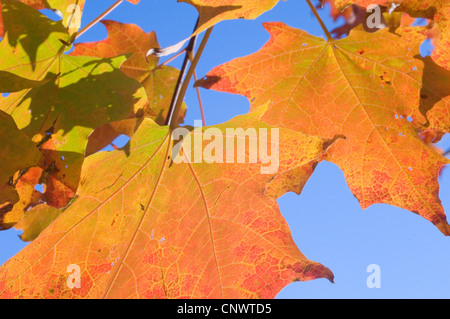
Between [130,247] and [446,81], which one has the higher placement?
[446,81]

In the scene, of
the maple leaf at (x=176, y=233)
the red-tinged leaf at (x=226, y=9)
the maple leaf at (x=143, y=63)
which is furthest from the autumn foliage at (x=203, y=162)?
the maple leaf at (x=143, y=63)

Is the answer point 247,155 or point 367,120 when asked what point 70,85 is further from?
point 367,120

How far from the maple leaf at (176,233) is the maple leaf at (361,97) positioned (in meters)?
0.13

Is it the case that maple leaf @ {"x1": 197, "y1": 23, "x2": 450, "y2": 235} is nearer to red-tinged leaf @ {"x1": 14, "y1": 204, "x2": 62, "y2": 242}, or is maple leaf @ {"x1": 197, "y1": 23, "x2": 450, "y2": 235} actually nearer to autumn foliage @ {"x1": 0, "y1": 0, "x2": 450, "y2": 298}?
autumn foliage @ {"x1": 0, "y1": 0, "x2": 450, "y2": 298}

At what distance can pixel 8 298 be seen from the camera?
2.33ft

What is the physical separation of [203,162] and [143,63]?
534 mm

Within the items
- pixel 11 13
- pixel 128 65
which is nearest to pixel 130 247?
pixel 11 13

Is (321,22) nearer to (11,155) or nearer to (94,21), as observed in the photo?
(94,21)

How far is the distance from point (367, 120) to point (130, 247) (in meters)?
0.54

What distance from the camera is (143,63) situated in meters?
1.19

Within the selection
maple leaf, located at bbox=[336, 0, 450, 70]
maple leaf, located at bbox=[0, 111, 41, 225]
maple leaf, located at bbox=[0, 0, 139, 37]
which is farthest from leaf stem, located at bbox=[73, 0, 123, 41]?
maple leaf, located at bbox=[336, 0, 450, 70]

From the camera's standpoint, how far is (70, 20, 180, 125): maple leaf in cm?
116

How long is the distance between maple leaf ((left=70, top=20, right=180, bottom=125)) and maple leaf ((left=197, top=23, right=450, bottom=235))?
1.24 feet

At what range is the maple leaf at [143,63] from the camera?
3.81ft
